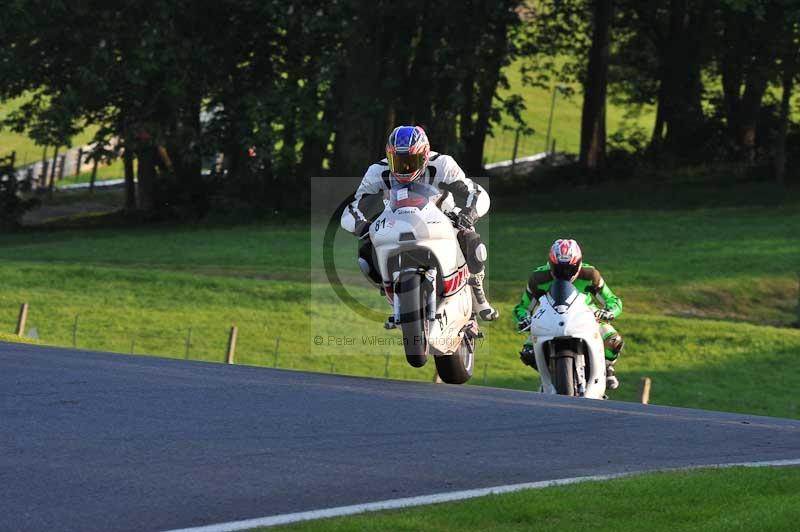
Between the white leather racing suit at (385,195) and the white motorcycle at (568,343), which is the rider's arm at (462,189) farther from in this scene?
the white motorcycle at (568,343)

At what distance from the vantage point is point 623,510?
766 centimetres

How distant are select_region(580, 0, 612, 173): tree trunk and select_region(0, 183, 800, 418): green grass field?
5999 mm

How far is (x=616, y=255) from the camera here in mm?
36875

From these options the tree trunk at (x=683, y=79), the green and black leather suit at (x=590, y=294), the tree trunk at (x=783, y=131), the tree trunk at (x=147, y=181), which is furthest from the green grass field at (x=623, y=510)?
the tree trunk at (x=683, y=79)

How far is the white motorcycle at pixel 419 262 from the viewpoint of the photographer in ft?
42.7

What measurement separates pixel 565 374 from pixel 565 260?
3.60ft

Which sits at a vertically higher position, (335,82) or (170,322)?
(335,82)

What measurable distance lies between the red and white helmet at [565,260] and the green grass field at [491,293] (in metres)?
8.97

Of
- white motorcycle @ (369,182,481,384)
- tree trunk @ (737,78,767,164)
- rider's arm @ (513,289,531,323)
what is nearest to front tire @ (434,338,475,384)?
white motorcycle @ (369,182,481,384)

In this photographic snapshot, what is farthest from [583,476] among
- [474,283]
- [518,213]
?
[518,213]

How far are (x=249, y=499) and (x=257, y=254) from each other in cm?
2988

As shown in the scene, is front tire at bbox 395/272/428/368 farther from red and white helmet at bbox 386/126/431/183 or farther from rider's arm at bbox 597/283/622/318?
rider's arm at bbox 597/283/622/318

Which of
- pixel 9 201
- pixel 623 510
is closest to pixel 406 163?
pixel 623 510

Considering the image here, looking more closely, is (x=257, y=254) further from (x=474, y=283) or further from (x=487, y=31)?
(x=474, y=283)
